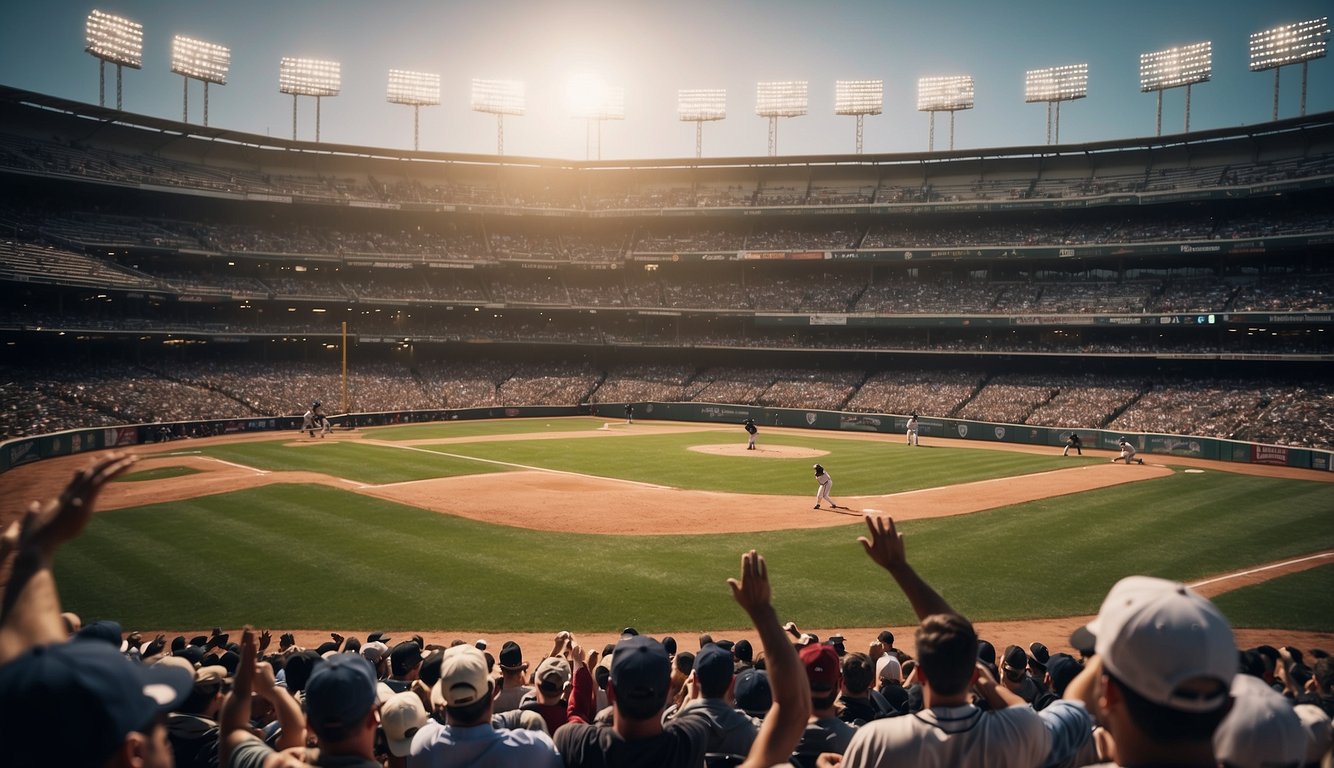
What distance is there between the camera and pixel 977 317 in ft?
179

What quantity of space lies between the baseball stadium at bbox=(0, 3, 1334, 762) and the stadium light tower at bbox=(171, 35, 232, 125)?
16.4 ft

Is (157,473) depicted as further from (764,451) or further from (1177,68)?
(1177,68)

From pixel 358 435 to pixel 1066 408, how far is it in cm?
4412

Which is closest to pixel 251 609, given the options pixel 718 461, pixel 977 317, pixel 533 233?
pixel 718 461

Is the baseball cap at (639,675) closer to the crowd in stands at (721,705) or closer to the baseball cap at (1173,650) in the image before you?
the crowd in stands at (721,705)

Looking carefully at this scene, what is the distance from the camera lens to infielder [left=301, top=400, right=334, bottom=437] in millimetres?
44094

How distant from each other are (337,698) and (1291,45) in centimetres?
6796

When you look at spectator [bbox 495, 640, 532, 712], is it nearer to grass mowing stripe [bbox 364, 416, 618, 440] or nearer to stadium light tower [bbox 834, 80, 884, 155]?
grass mowing stripe [bbox 364, 416, 618, 440]

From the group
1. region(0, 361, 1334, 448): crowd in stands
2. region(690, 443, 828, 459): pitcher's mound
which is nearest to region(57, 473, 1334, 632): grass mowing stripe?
region(690, 443, 828, 459): pitcher's mound

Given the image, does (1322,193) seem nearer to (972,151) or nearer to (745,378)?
(972,151)

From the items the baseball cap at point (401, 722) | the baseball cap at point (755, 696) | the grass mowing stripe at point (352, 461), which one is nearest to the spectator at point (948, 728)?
the baseball cap at point (755, 696)

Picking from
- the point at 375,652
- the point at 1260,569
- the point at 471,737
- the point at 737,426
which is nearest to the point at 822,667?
the point at 471,737

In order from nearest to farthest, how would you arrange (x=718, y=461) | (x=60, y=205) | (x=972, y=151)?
(x=718, y=461)
(x=60, y=205)
(x=972, y=151)

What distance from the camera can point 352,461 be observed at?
33.0 meters
